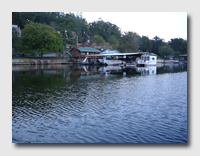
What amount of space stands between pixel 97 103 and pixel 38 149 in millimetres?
7454

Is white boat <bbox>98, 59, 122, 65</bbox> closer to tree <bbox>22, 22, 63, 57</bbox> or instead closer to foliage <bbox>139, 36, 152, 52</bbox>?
tree <bbox>22, 22, 63, 57</bbox>

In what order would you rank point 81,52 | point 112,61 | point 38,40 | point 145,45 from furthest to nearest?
1. point 145,45
2. point 81,52
3. point 112,61
4. point 38,40

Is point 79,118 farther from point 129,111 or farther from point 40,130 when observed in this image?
point 129,111

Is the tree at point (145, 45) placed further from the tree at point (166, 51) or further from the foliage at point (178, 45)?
the foliage at point (178, 45)

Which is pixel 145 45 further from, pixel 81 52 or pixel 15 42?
pixel 15 42

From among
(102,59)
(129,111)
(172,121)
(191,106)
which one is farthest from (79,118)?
(102,59)

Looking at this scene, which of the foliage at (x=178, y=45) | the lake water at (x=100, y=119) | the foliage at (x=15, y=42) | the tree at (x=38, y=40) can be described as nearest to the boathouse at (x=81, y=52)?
the tree at (x=38, y=40)

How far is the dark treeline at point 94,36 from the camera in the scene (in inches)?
3187

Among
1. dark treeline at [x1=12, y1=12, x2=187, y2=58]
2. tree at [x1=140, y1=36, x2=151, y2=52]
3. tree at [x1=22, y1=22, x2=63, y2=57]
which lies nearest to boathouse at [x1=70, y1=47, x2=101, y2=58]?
dark treeline at [x1=12, y1=12, x2=187, y2=58]

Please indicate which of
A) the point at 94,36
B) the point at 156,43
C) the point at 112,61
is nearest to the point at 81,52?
the point at 112,61

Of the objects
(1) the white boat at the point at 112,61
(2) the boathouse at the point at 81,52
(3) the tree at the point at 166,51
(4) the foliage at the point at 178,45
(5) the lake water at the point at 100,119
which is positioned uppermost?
(4) the foliage at the point at 178,45

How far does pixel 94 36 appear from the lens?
95.2 meters

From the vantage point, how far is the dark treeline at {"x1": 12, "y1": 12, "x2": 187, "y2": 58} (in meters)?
80.9

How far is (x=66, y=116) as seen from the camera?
12359mm
